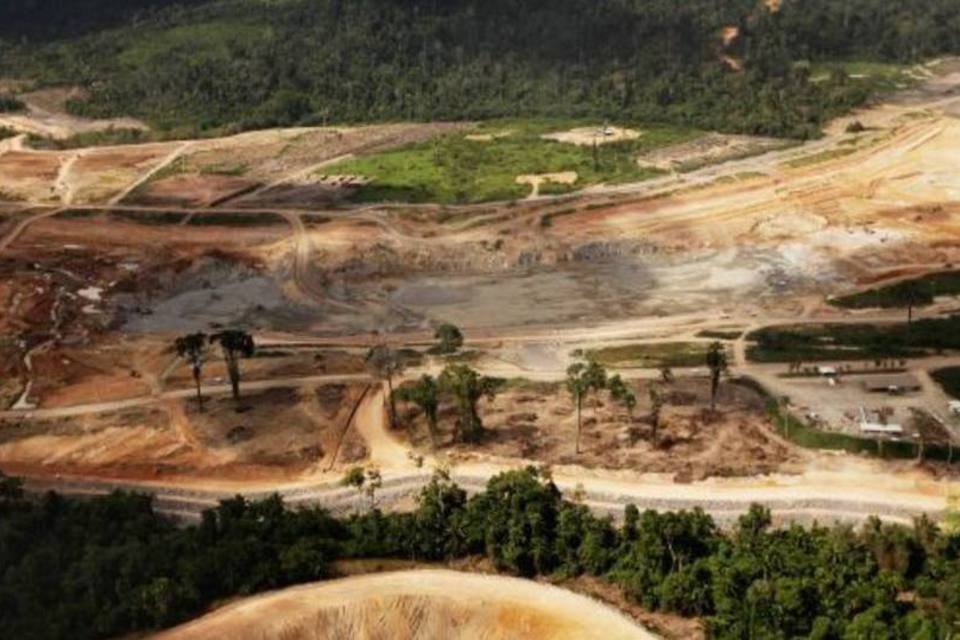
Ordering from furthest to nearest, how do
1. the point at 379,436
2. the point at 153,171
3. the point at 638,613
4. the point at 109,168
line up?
the point at 109,168 → the point at 153,171 → the point at 379,436 → the point at 638,613

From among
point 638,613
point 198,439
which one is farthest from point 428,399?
point 638,613

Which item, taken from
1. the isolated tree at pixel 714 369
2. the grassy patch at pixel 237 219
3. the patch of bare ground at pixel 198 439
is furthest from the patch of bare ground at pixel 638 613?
the grassy patch at pixel 237 219

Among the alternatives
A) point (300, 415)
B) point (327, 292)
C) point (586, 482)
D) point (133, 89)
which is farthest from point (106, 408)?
point (133, 89)

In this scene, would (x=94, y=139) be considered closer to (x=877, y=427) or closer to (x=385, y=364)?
(x=385, y=364)

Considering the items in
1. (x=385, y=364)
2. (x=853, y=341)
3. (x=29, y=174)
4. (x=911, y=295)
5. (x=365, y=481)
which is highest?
(x=29, y=174)

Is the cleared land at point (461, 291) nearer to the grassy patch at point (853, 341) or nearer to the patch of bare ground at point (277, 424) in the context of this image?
the patch of bare ground at point (277, 424)

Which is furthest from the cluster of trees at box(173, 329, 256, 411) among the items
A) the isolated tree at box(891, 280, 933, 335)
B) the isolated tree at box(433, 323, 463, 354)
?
the isolated tree at box(891, 280, 933, 335)

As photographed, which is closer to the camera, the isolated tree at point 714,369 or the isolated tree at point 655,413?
the isolated tree at point 655,413
